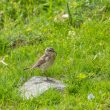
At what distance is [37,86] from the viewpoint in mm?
8227

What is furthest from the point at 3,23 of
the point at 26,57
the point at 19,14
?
the point at 26,57

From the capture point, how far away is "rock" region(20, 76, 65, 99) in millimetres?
8068

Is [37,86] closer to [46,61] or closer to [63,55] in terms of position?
[46,61]

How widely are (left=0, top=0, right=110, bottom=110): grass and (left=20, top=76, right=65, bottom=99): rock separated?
0.10 m

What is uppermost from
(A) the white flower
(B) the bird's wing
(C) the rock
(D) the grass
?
(B) the bird's wing

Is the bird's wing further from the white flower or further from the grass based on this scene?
the white flower

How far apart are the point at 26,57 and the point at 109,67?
6.15 ft

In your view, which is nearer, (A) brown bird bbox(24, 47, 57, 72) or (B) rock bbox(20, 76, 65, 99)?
(B) rock bbox(20, 76, 65, 99)

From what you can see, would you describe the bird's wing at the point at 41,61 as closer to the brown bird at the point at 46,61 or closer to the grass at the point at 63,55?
the brown bird at the point at 46,61

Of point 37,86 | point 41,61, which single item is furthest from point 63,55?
point 37,86

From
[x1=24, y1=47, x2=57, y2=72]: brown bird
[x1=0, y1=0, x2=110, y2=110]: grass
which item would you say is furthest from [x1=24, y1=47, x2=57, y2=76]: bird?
[x1=0, y1=0, x2=110, y2=110]: grass

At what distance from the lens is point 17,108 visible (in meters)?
7.83

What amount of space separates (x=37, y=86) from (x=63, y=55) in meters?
1.59

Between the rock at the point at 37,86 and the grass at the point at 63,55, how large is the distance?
0.34ft
